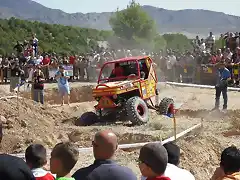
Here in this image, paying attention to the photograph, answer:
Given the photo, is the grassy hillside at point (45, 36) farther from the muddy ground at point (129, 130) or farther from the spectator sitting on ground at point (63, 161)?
the spectator sitting on ground at point (63, 161)

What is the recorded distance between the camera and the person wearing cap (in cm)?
437

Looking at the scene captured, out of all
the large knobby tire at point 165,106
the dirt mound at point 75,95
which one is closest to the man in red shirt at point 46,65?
the dirt mound at point 75,95

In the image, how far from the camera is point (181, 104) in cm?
1916

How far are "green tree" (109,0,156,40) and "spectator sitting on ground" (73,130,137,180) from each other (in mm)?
79978

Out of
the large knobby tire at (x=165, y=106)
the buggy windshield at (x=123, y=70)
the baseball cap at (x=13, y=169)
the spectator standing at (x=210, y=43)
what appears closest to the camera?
the baseball cap at (x=13, y=169)

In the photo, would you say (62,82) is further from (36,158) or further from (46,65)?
(36,158)

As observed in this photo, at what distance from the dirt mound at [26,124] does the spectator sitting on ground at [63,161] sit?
18.6 ft

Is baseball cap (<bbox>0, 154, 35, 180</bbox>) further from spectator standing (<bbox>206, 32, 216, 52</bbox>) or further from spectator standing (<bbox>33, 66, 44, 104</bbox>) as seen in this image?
spectator standing (<bbox>206, 32, 216, 52</bbox>)

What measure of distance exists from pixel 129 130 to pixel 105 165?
854cm

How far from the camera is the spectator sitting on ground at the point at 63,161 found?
4.57 metres

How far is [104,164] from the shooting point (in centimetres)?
457

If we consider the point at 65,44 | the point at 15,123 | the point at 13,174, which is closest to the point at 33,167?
the point at 13,174

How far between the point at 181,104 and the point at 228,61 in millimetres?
4762

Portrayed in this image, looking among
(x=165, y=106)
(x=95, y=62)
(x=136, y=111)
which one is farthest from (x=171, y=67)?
(x=136, y=111)
